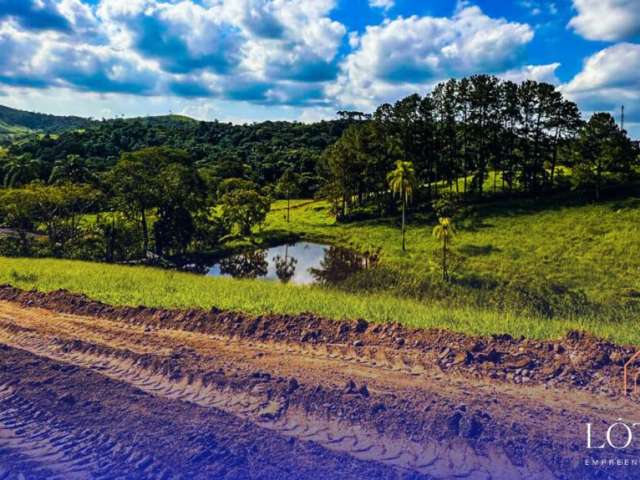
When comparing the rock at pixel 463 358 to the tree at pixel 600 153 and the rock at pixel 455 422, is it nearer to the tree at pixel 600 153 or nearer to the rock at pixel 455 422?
the rock at pixel 455 422

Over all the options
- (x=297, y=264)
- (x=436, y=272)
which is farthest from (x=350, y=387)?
(x=297, y=264)

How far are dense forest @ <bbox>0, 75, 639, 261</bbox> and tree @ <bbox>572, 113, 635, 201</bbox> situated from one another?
12 centimetres

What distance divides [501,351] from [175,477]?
777 centimetres

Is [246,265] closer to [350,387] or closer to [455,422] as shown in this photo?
[350,387]

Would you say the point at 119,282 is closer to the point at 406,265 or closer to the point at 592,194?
the point at 406,265

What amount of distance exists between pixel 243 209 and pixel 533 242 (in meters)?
27.4

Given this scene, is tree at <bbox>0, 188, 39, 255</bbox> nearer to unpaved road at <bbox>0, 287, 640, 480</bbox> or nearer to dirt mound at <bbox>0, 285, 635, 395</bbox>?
dirt mound at <bbox>0, 285, 635, 395</bbox>

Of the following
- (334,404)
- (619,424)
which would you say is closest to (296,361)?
(334,404)

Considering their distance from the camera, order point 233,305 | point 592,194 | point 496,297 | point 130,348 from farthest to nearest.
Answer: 1. point 592,194
2. point 496,297
3. point 233,305
4. point 130,348

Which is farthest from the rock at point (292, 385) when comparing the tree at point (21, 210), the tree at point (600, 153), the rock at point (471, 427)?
the tree at point (600, 153)

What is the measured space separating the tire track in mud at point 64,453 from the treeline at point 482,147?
155 feet

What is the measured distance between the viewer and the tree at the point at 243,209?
163 ft

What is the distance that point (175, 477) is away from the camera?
284 inches

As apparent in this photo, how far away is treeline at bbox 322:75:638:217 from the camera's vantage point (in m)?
51.5
